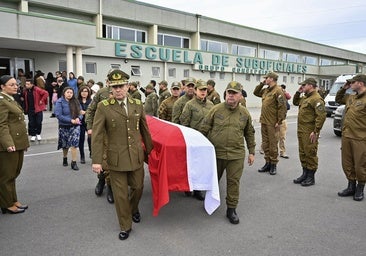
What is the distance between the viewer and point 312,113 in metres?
6.07

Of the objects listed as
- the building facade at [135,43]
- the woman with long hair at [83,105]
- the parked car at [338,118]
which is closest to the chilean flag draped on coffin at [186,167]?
the woman with long hair at [83,105]

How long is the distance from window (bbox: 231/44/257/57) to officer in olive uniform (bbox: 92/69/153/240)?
2732cm

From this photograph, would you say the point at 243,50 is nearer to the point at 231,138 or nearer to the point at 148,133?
the point at 231,138

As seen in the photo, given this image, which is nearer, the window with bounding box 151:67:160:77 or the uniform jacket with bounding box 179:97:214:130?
the uniform jacket with bounding box 179:97:214:130

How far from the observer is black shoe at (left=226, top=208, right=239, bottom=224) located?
4387 mm

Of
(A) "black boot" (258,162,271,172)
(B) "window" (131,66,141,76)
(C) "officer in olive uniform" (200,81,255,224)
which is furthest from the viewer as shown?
(B) "window" (131,66,141,76)

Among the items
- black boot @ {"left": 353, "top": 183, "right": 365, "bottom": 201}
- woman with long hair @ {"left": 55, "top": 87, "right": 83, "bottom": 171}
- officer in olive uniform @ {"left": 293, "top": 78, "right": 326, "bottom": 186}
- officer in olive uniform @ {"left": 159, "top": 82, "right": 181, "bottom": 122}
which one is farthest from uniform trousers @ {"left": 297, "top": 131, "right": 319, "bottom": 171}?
woman with long hair @ {"left": 55, "top": 87, "right": 83, "bottom": 171}

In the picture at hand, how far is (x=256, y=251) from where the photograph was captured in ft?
11.9

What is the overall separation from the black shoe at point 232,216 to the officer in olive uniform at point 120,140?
138 cm

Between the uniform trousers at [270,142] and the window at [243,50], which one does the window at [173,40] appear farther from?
the uniform trousers at [270,142]

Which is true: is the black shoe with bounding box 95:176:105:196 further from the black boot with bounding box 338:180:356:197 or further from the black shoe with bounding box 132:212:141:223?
the black boot with bounding box 338:180:356:197

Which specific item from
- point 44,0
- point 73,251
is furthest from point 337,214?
point 44,0

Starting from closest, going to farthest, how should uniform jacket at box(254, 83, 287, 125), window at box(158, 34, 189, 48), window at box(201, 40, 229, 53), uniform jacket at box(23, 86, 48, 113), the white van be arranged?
uniform jacket at box(254, 83, 287, 125) < uniform jacket at box(23, 86, 48, 113) < the white van < window at box(158, 34, 189, 48) < window at box(201, 40, 229, 53)

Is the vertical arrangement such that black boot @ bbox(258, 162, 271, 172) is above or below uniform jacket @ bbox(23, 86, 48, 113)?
below
